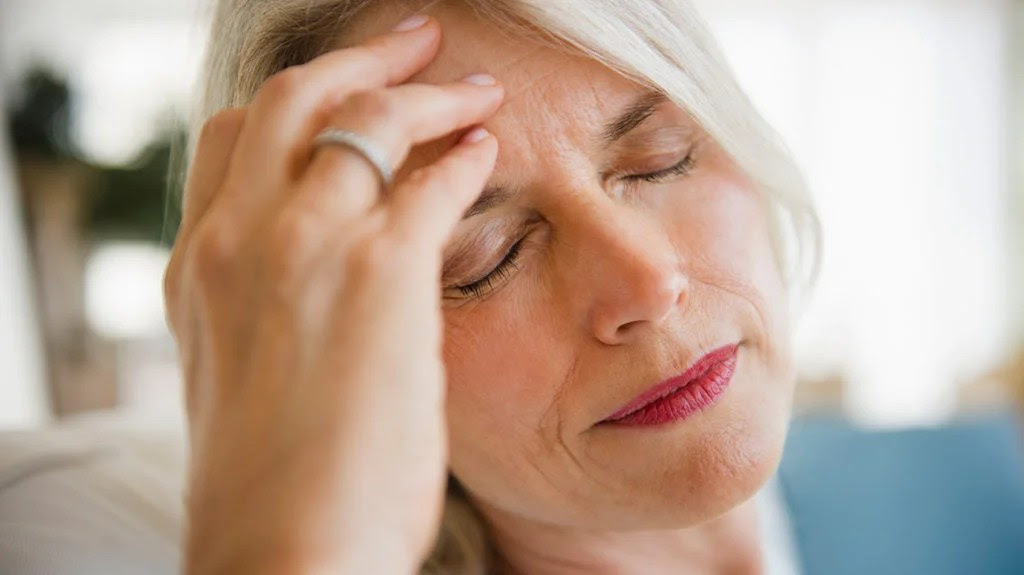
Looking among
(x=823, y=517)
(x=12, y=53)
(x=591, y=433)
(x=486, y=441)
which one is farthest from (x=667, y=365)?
(x=12, y=53)

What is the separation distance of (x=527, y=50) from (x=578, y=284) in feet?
0.82

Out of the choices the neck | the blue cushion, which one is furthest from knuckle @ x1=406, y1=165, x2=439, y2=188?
the blue cushion

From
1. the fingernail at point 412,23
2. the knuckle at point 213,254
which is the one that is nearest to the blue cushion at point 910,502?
the fingernail at point 412,23

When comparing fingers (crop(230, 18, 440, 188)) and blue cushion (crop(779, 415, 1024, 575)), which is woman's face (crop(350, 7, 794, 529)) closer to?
fingers (crop(230, 18, 440, 188))

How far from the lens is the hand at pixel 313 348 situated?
613 millimetres

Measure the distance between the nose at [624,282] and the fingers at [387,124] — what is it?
0.17 meters

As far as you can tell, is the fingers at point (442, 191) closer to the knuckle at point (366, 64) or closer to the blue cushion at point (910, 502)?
the knuckle at point (366, 64)

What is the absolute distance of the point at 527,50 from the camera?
0.93m

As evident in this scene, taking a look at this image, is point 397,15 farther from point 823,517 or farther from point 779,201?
point 823,517

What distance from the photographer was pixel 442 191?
0.76m

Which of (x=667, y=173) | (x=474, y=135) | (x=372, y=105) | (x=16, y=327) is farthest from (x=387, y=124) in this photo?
(x=16, y=327)

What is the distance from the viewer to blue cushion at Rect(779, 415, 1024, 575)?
1.85 m

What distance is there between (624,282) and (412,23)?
1.12ft

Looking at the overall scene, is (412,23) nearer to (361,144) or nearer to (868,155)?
(361,144)
